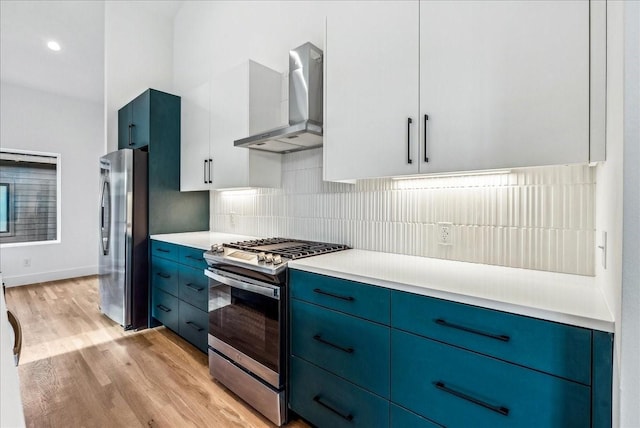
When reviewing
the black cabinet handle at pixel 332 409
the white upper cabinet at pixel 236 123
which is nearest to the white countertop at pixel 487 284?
the black cabinet handle at pixel 332 409

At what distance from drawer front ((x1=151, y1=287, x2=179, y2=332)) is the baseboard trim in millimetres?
3054

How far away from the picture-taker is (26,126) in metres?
4.52

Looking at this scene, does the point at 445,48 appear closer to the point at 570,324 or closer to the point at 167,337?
the point at 570,324

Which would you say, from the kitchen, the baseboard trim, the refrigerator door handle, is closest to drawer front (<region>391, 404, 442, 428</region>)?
the kitchen

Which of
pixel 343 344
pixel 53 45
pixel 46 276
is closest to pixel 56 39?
pixel 53 45

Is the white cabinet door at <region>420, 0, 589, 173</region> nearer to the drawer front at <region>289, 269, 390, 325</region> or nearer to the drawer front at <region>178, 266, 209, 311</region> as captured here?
the drawer front at <region>289, 269, 390, 325</region>

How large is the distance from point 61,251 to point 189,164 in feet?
11.5

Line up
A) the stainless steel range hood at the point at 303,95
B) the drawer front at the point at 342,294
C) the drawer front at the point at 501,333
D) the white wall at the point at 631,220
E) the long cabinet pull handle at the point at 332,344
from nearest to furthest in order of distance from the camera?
the white wall at the point at 631,220 → the drawer front at the point at 501,333 → the drawer front at the point at 342,294 → the long cabinet pull handle at the point at 332,344 → the stainless steel range hood at the point at 303,95

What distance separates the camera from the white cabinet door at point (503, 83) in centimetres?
112

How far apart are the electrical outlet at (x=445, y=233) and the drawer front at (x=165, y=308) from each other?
2236mm

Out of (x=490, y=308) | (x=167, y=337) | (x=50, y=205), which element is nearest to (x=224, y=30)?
(x=167, y=337)

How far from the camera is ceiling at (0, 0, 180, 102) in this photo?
11.1 feet

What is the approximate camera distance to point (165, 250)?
2850mm

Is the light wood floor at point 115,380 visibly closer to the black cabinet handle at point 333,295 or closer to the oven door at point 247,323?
the oven door at point 247,323
